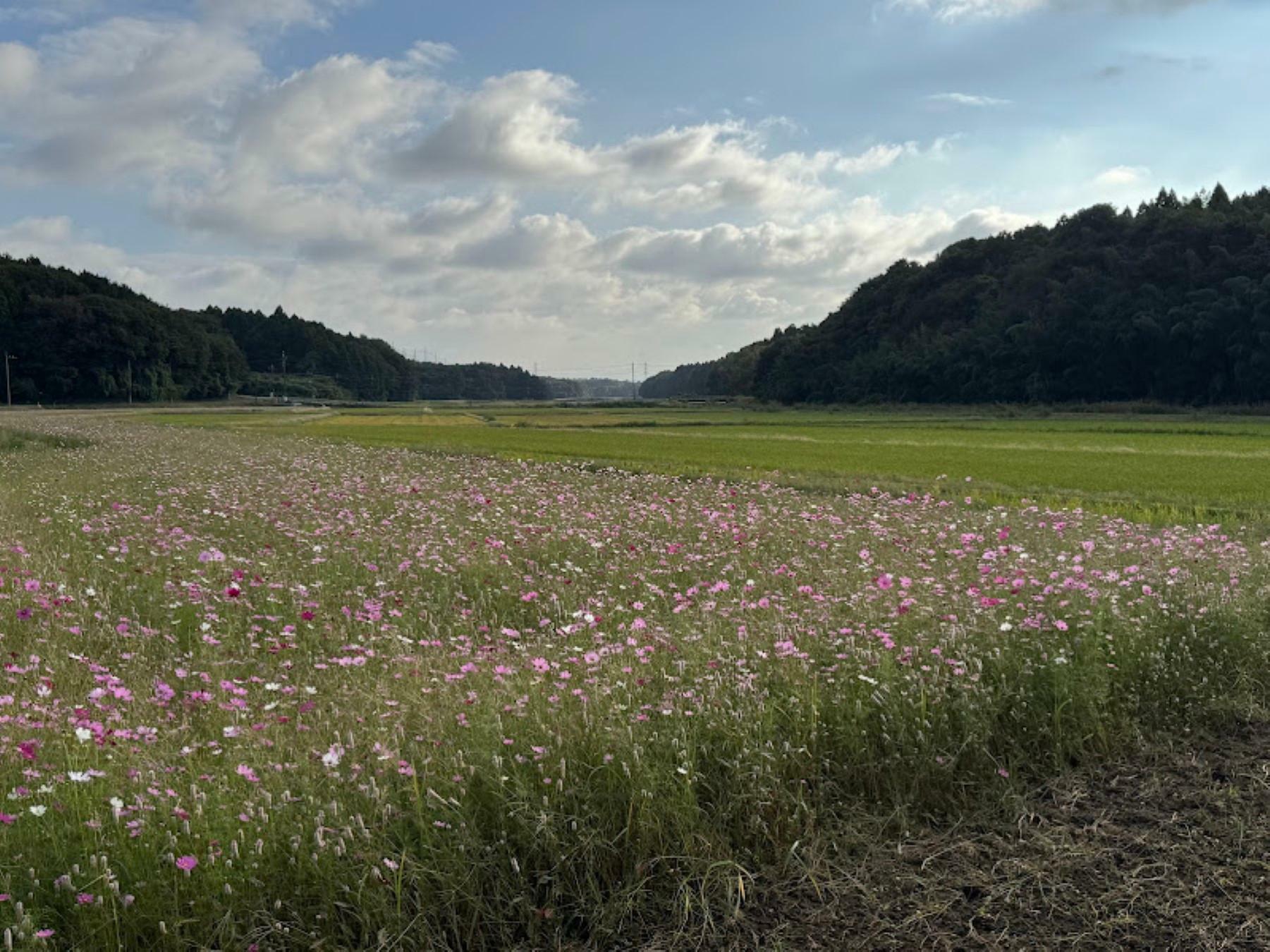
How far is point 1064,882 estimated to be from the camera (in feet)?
14.0

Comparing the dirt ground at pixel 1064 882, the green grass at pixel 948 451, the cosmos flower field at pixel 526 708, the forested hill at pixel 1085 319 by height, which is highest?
the forested hill at pixel 1085 319

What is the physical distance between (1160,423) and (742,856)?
63158 mm

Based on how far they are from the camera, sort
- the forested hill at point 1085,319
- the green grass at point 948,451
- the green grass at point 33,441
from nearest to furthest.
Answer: the green grass at point 948,451 < the green grass at point 33,441 < the forested hill at point 1085,319

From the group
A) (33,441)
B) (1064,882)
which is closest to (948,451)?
(1064,882)

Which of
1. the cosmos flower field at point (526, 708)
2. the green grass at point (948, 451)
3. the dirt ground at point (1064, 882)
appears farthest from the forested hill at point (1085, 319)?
the dirt ground at point (1064, 882)

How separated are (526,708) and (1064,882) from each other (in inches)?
113

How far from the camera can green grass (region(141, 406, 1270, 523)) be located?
2098cm

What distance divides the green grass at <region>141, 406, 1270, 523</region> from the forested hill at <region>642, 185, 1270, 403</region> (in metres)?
12.8

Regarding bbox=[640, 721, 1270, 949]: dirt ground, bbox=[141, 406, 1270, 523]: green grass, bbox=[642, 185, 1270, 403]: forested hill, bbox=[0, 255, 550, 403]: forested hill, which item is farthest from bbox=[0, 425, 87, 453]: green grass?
bbox=[0, 255, 550, 403]: forested hill

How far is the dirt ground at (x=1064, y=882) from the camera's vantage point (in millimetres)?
3875

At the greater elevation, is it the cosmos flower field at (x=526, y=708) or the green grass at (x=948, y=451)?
the green grass at (x=948, y=451)

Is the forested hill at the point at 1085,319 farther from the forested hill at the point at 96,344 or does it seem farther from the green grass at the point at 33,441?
the forested hill at the point at 96,344

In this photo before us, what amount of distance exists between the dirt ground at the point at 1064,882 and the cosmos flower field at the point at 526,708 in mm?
273

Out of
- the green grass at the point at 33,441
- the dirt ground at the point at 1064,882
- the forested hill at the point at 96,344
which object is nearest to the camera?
the dirt ground at the point at 1064,882
